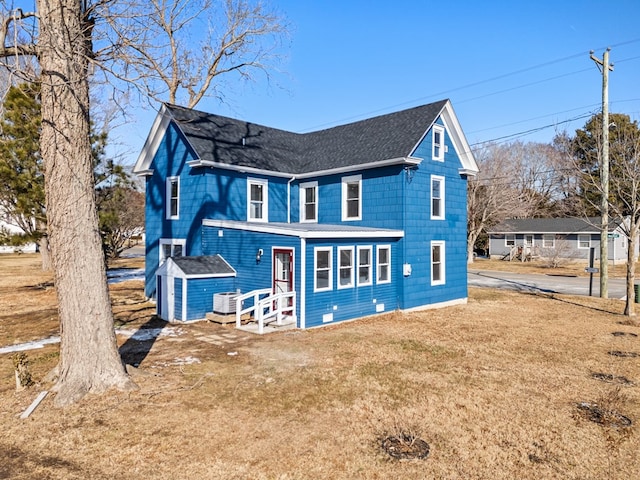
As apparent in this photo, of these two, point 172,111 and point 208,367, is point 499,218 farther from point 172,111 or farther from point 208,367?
point 208,367

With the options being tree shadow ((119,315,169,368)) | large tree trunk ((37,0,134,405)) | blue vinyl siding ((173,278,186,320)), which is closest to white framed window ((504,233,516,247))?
blue vinyl siding ((173,278,186,320))

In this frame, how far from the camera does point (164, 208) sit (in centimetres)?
1869

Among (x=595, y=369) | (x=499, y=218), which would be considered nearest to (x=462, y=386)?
(x=595, y=369)

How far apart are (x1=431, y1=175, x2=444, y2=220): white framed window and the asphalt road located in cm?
858

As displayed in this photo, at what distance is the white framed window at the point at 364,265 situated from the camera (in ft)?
49.5

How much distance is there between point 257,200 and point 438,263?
7.73 meters

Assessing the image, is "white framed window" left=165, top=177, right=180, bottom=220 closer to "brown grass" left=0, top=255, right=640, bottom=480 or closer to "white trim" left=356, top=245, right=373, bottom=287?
"brown grass" left=0, top=255, right=640, bottom=480

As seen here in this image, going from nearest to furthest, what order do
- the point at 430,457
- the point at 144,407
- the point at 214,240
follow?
1. the point at 430,457
2. the point at 144,407
3. the point at 214,240

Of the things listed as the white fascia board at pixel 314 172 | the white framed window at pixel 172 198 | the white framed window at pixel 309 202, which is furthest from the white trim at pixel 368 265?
the white framed window at pixel 172 198

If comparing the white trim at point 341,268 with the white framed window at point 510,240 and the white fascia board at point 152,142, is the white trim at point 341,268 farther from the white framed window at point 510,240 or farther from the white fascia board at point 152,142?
the white framed window at point 510,240

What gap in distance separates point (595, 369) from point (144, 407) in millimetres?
8737

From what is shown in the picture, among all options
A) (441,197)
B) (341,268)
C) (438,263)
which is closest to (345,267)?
(341,268)

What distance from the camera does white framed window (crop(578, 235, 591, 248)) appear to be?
4278cm

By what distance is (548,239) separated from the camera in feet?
149
